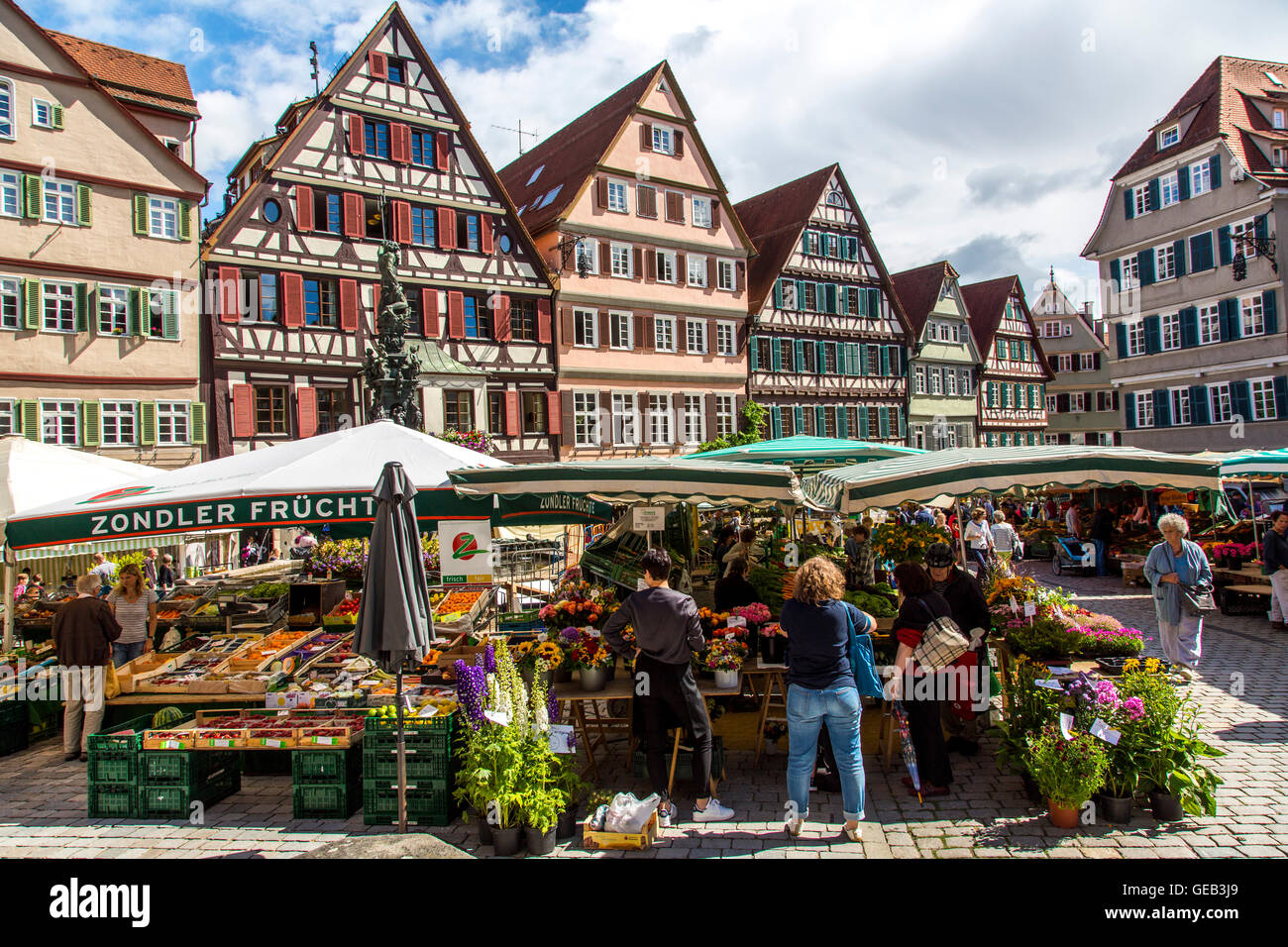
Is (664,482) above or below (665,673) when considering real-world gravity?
Answer: above

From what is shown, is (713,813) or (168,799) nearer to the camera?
(713,813)

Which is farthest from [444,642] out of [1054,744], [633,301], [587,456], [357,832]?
[633,301]

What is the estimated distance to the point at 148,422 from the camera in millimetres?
21375

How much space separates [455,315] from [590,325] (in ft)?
15.6

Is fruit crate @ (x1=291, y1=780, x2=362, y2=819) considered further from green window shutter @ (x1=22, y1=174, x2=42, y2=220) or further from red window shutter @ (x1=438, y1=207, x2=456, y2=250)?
red window shutter @ (x1=438, y1=207, x2=456, y2=250)

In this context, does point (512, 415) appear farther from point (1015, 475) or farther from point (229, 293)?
point (1015, 475)

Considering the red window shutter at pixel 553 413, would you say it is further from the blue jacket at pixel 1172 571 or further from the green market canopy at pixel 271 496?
the blue jacket at pixel 1172 571

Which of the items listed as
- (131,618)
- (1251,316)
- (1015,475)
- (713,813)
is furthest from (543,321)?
(713,813)

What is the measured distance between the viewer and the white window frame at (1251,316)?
27.2m

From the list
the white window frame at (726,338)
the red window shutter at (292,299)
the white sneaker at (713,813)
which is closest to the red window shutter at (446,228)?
the red window shutter at (292,299)

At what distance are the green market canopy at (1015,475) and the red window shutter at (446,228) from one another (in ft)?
67.6

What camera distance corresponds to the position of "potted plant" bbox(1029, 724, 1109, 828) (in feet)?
17.7

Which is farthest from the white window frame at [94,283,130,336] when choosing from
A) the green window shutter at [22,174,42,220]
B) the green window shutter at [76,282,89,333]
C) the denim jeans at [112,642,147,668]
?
the denim jeans at [112,642,147,668]

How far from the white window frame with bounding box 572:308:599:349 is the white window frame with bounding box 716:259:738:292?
5.57 metres
